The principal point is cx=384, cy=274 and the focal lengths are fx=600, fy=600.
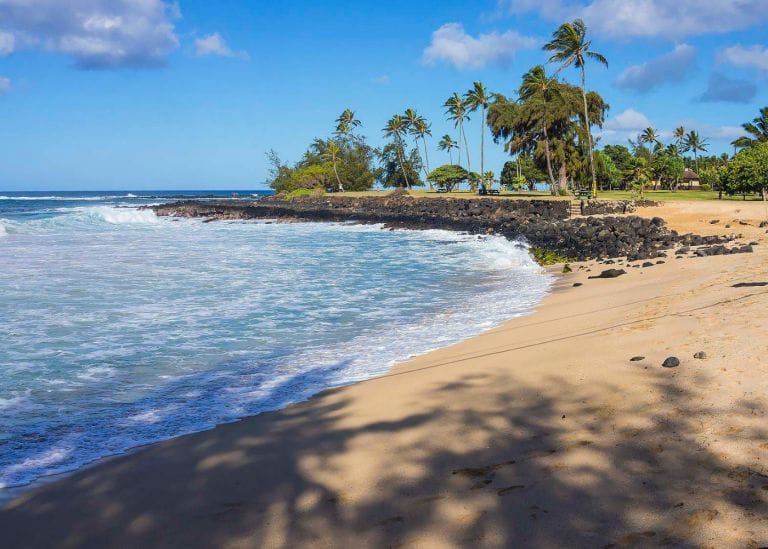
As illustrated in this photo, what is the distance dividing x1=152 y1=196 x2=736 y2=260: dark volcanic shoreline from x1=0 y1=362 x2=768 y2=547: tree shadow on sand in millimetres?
11688

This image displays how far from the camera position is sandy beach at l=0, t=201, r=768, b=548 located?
10.9 feet

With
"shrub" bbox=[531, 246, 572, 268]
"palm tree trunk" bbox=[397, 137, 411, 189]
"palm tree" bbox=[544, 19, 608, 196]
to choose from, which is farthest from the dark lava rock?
"palm tree trunk" bbox=[397, 137, 411, 189]

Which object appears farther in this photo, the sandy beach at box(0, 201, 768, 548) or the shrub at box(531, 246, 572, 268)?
the shrub at box(531, 246, 572, 268)

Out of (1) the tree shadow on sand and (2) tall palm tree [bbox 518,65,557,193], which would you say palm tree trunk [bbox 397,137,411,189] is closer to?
(2) tall palm tree [bbox 518,65,557,193]

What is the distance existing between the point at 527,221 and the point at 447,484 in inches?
1196

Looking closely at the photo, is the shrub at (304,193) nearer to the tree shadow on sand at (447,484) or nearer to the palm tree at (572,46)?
the palm tree at (572,46)

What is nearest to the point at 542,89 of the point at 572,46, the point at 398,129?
the point at 572,46

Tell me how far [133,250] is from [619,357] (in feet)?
74.6

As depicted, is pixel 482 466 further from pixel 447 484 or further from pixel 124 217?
pixel 124 217

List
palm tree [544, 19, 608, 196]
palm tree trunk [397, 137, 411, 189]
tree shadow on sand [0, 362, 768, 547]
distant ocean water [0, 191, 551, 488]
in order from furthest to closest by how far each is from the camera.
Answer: palm tree trunk [397, 137, 411, 189] → palm tree [544, 19, 608, 196] → distant ocean water [0, 191, 551, 488] → tree shadow on sand [0, 362, 768, 547]

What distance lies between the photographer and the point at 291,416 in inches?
230

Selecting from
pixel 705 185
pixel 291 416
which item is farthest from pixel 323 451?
pixel 705 185

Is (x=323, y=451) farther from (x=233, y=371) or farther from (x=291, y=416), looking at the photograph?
(x=233, y=371)

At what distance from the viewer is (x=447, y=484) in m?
3.87
